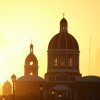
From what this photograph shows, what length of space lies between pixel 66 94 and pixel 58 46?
847 cm

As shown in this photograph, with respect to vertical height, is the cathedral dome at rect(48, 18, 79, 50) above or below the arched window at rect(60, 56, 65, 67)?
above

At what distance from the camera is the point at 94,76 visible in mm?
162375

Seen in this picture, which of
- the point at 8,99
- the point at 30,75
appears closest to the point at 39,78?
the point at 30,75

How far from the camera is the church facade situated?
159375 millimetres

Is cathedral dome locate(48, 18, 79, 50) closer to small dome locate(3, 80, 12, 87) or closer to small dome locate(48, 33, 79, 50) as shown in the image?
small dome locate(48, 33, 79, 50)

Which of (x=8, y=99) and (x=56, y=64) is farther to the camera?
(x=56, y=64)

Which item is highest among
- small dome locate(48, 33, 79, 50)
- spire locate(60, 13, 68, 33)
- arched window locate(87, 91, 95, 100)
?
spire locate(60, 13, 68, 33)

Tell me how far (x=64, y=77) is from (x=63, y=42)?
6.42 metres

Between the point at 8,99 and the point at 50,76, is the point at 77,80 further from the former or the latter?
the point at 8,99

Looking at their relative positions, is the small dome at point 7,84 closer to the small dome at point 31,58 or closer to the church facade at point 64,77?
the small dome at point 31,58

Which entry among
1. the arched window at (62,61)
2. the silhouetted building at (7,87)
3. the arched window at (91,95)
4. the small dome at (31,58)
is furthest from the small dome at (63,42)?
the silhouetted building at (7,87)

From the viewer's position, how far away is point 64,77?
162 meters

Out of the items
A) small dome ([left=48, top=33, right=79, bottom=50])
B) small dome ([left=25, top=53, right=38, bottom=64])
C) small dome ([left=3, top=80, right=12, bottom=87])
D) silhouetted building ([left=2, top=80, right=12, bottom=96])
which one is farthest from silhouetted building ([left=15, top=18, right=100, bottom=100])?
small dome ([left=3, top=80, right=12, bottom=87])

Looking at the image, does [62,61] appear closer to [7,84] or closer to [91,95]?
[91,95]
